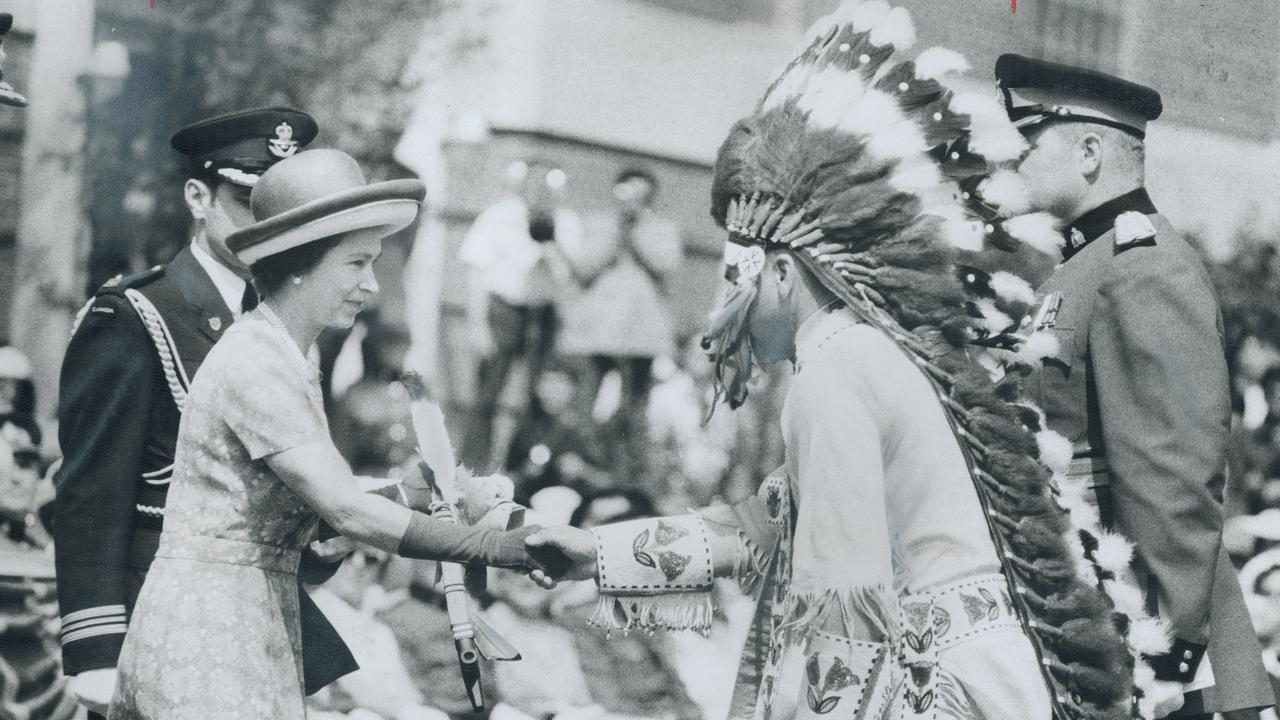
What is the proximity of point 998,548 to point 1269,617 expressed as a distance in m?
3.18

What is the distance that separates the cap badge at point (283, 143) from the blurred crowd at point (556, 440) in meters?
0.60

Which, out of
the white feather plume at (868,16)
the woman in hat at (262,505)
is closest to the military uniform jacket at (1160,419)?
the white feather plume at (868,16)

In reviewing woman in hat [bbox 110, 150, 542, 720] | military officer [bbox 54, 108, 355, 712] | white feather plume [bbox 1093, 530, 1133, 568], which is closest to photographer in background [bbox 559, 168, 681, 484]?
military officer [bbox 54, 108, 355, 712]

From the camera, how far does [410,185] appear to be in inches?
129

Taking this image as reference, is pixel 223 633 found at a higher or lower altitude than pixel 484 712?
higher

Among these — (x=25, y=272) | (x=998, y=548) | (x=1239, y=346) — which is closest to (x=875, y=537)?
(x=998, y=548)

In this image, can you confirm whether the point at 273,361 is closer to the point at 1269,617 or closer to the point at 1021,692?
the point at 1021,692

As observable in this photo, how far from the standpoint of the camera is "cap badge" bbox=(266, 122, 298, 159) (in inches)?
158

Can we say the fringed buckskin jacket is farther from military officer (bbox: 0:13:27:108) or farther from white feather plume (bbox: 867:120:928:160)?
military officer (bbox: 0:13:27:108)

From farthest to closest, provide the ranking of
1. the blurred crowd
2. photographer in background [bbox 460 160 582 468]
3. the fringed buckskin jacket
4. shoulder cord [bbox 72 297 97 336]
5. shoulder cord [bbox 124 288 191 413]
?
photographer in background [bbox 460 160 582 468] → the blurred crowd → shoulder cord [bbox 72 297 97 336] → shoulder cord [bbox 124 288 191 413] → the fringed buckskin jacket

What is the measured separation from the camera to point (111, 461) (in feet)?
11.6

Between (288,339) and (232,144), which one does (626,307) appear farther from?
(288,339)

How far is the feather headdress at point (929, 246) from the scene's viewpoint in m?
3.00

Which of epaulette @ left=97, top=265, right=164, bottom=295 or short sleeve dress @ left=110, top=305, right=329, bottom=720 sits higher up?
epaulette @ left=97, top=265, right=164, bottom=295
